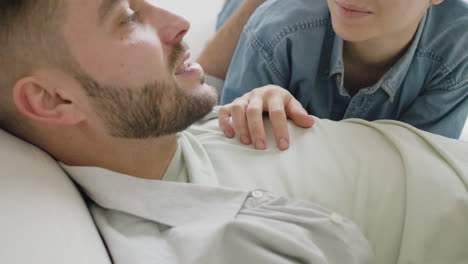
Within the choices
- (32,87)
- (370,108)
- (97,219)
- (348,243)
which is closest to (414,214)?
(348,243)

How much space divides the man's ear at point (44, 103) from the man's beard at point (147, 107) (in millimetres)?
38

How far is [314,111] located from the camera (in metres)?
1.03

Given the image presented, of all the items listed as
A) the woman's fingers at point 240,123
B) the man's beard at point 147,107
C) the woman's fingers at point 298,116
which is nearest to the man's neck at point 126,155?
the man's beard at point 147,107

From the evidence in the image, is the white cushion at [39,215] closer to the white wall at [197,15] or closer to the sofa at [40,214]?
the sofa at [40,214]

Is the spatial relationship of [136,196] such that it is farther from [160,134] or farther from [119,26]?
[119,26]

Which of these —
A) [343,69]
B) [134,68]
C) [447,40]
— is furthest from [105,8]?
[447,40]

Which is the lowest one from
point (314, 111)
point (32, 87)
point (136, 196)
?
point (314, 111)

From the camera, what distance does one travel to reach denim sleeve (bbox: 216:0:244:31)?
1.38m

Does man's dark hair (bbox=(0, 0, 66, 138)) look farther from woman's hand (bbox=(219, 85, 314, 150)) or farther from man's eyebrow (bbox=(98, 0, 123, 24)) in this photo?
woman's hand (bbox=(219, 85, 314, 150))

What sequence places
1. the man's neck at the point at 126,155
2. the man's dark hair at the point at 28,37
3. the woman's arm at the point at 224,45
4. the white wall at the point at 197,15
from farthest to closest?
the white wall at the point at 197,15, the woman's arm at the point at 224,45, the man's neck at the point at 126,155, the man's dark hair at the point at 28,37

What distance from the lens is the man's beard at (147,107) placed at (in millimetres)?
655

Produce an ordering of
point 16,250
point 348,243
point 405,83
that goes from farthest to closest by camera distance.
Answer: point 405,83 → point 348,243 → point 16,250

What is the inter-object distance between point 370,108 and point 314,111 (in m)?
0.14

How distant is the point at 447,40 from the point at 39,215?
2.95ft
